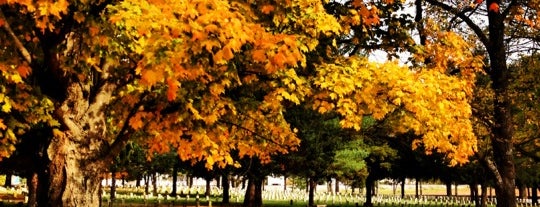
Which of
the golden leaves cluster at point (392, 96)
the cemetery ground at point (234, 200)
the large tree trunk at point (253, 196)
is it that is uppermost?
the golden leaves cluster at point (392, 96)

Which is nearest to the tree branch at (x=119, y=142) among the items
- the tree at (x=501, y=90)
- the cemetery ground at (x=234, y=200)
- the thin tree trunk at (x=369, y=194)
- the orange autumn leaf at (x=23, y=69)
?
the orange autumn leaf at (x=23, y=69)

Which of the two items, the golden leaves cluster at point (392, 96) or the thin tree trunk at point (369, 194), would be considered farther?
the thin tree trunk at point (369, 194)

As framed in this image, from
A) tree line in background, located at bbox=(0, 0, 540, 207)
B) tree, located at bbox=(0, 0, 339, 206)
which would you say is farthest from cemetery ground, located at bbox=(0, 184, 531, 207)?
→ tree, located at bbox=(0, 0, 339, 206)

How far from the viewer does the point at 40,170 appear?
10500 millimetres

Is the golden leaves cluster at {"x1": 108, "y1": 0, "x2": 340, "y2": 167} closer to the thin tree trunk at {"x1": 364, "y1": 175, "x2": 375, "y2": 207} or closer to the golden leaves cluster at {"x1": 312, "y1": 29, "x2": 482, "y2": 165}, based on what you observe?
the golden leaves cluster at {"x1": 312, "y1": 29, "x2": 482, "y2": 165}

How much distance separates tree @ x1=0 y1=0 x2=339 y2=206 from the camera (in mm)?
7336

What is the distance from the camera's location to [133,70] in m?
10.6

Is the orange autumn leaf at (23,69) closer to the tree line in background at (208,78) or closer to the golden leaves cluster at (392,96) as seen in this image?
the tree line in background at (208,78)

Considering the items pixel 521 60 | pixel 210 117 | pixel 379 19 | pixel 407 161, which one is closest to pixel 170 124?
pixel 210 117

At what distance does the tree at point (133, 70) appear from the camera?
24.1 ft

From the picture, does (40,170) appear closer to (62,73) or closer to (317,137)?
(62,73)

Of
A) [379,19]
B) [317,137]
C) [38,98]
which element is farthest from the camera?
[317,137]

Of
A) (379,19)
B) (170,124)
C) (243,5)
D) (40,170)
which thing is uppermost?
(379,19)

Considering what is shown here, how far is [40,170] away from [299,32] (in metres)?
5.31
